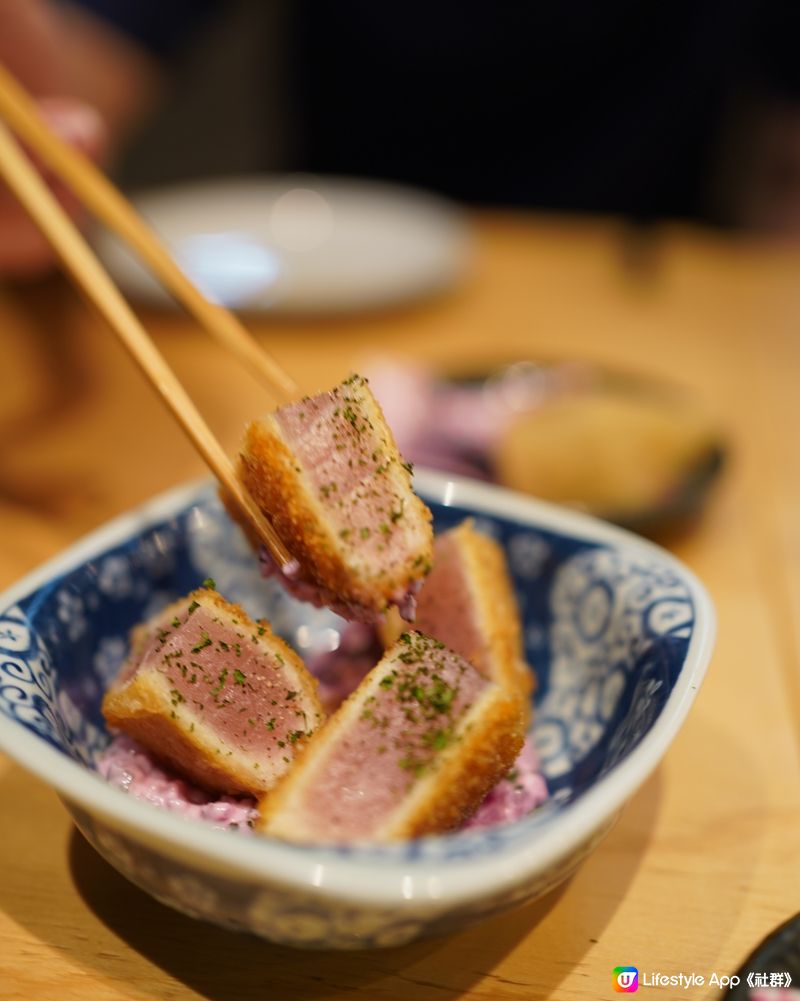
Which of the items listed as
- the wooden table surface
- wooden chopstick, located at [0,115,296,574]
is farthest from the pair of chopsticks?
the wooden table surface

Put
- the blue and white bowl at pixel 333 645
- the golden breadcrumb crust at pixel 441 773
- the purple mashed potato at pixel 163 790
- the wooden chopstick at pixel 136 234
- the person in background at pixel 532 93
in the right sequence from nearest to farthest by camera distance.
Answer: the blue and white bowl at pixel 333 645 < the golden breadcrumb crust at pixel 441 773 < the purple mashed potato at pixel 163 790 < the wooden chopstick at pixel 136 234 < the person in background at pixel 532 93

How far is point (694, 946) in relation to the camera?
0.93m

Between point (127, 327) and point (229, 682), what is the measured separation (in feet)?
1.32

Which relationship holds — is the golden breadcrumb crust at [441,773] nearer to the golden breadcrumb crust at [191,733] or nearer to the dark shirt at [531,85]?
the golden breadcrumb crust at [191,733]

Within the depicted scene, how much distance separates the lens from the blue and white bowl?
70cm

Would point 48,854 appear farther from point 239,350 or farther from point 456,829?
point 239,350

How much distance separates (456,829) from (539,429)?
1.14 metres

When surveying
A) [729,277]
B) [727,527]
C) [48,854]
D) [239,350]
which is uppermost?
[729,277]

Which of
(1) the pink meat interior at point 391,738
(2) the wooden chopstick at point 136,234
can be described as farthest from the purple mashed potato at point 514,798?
(2) the wooden chopstick at point 136,234

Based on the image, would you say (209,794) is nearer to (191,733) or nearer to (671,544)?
(191,733)

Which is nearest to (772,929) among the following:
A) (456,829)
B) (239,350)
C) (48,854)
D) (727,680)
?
(456,829)

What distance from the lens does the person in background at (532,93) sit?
3193 mm

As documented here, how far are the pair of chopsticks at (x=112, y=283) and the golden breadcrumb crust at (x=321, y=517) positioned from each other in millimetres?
37

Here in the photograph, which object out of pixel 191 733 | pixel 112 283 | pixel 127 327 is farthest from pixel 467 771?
pixel 112 283
